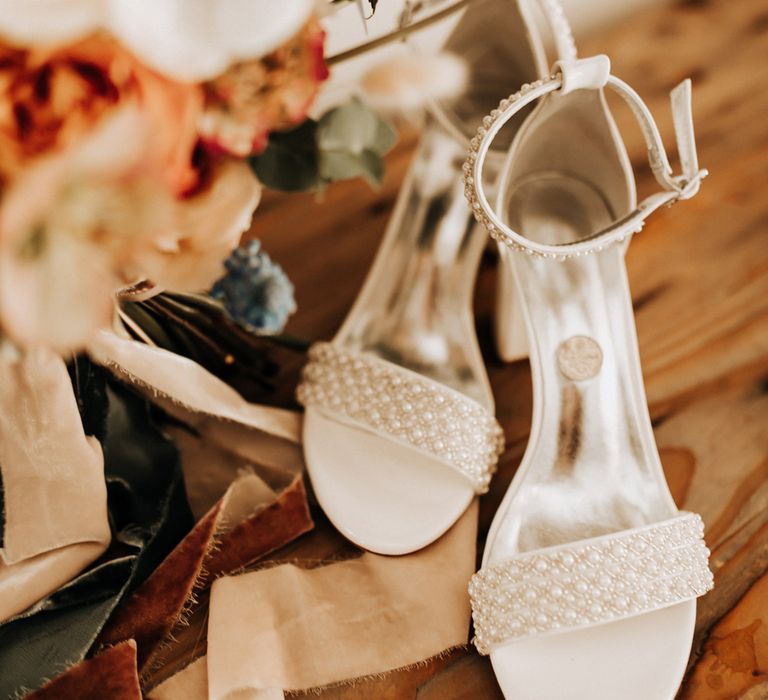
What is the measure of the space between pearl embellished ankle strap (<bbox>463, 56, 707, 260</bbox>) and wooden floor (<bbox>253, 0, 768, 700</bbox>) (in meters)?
0.17

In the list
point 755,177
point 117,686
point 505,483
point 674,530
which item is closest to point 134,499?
point 117,686

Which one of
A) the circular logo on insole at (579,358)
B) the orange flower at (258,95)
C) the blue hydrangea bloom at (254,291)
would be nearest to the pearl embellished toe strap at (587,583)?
the circular logo on insole at (579,358)

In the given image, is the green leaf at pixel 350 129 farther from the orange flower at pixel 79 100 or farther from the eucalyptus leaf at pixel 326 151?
the orange flower at pixel 79 100

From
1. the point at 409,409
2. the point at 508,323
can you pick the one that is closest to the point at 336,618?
the point at 409,409

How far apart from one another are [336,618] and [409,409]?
16 cm

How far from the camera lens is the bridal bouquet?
22 centimetres

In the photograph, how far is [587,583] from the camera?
1.49 feet

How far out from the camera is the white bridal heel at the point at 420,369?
518 mm

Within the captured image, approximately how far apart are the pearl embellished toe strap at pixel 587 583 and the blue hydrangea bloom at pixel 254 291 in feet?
0.77

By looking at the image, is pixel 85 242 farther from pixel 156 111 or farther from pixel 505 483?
pixel 505 483

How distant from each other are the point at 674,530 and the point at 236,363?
37cm

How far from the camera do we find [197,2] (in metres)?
0.24

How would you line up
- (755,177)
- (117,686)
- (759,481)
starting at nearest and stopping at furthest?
(117,686) → (759,481) → (755,177)

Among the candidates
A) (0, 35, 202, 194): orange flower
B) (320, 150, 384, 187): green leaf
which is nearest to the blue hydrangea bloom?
(320, 150, 384, 187): green leaf
